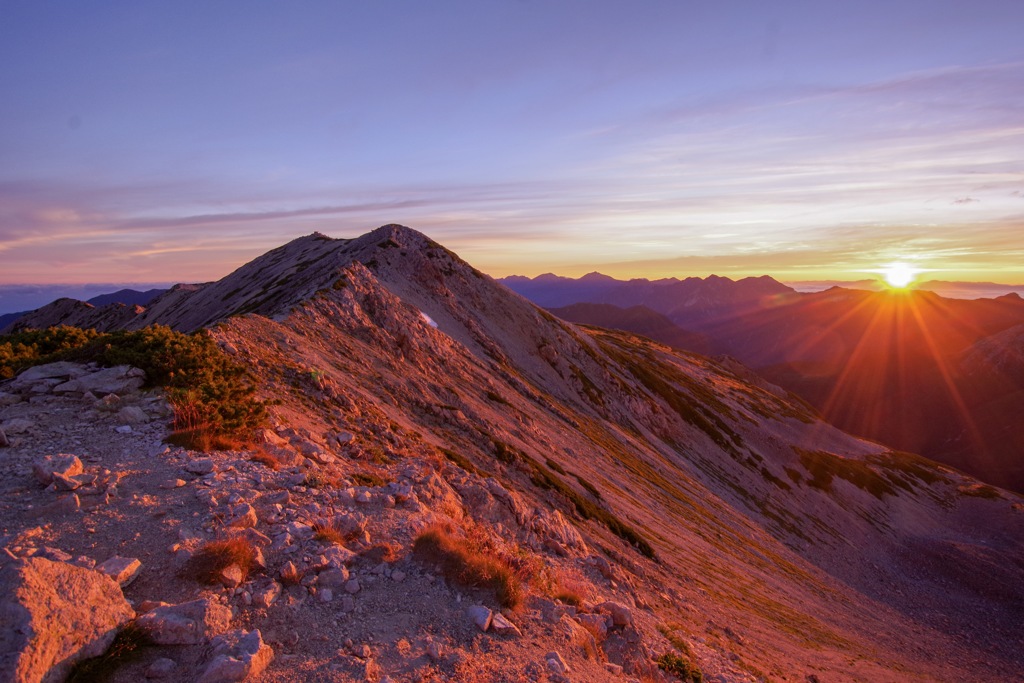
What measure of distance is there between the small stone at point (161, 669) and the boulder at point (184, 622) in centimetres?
37

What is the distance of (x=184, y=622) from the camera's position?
25.2 feet

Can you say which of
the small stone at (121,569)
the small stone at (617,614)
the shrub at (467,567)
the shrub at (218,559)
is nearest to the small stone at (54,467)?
the small stone at (121,569)

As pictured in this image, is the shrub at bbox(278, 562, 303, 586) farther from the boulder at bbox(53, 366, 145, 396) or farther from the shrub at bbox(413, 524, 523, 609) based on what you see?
the boulder at bbox(53, 366, 145, 396)

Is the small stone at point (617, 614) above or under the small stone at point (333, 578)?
under

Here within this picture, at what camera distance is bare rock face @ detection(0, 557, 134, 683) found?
6.38 metres

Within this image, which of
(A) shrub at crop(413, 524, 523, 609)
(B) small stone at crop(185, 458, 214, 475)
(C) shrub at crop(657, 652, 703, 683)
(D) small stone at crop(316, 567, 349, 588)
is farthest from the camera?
(C) shrub at crop(657, 652, 703, 683)

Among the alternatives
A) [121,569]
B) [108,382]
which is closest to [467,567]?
[121,569]

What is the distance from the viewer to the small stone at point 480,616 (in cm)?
988

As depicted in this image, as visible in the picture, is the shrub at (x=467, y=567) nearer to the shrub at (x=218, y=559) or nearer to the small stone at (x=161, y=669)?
the shrub at (x=218, y=559)

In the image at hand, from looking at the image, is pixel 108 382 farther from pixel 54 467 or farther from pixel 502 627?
pixel 502 627

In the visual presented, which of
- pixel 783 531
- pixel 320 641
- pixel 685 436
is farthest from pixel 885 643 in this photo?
pixel 320 641

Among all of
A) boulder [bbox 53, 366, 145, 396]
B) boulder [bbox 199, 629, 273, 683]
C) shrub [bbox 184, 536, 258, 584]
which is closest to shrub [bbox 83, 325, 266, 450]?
boulder [bbox 53, 366, 145, 396]

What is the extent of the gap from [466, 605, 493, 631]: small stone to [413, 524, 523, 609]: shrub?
644mm

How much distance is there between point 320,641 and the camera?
842 cm
